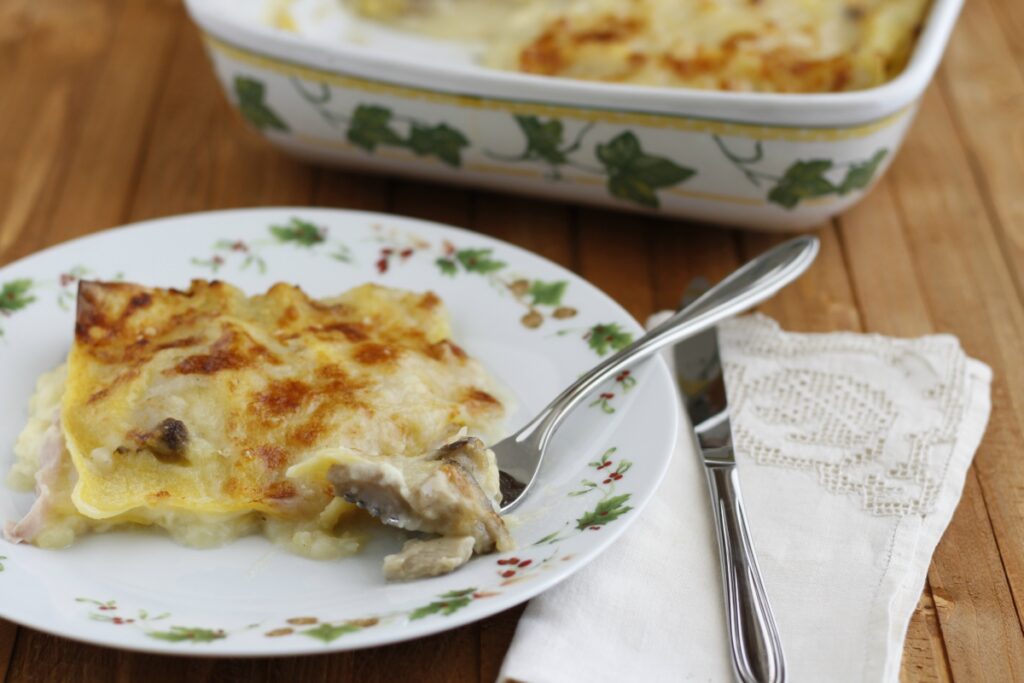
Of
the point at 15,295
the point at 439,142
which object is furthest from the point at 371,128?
the point at 15,295

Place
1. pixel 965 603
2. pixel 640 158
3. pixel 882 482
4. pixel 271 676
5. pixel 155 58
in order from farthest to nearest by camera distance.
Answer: pixel 155 58
pixel 640 158
pixel 882 482
pixel 965 603
pixel 271 676

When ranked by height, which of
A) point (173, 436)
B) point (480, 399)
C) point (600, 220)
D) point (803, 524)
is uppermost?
point (173, 436)

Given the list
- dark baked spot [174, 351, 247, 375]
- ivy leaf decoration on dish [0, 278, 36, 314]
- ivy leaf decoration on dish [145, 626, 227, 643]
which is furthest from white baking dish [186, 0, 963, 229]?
ivy leaf decoration on dish [145, 626, 227, 643]

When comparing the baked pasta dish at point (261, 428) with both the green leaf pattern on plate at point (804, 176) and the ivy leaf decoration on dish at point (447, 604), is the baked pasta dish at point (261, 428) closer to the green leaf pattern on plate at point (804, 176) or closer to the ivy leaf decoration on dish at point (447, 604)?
the ivy leaf decoration on dish at point (447, 604)

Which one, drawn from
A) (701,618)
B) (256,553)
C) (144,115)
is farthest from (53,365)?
(144,115)

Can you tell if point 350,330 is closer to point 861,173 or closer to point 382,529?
point 382,529

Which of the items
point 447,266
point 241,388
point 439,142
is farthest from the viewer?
point 439,142

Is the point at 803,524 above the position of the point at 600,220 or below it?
above

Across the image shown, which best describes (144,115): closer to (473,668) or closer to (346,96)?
(346,96)
